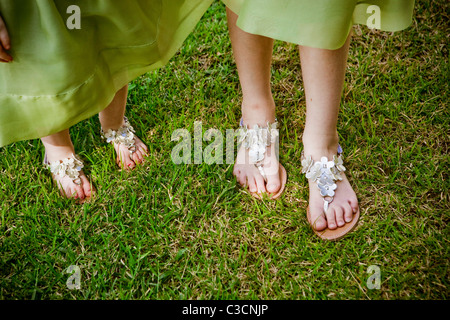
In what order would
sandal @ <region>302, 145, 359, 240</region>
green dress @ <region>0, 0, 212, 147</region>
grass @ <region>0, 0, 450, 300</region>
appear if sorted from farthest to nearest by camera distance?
sandal @ <region>302, 145, 359, 240</region>
grass @ <region>0, 0, 450, 300</region>
green dress @ <region>0, 0, 212, 147</region>

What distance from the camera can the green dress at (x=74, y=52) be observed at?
1.06 meters

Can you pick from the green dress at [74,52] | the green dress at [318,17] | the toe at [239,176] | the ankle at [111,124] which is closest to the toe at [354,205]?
the toe at [239,176]

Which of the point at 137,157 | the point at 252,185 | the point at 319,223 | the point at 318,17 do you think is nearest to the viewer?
the point at 318,17

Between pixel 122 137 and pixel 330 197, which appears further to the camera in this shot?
pixel 122 137

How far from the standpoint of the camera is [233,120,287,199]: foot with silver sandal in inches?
61.6

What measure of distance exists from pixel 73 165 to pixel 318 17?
1056 millimetres

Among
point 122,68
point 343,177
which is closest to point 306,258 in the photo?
point 343,177

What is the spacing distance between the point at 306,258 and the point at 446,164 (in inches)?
27.3

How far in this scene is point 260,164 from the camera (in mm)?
1586

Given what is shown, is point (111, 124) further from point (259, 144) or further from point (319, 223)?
point (319, 223)

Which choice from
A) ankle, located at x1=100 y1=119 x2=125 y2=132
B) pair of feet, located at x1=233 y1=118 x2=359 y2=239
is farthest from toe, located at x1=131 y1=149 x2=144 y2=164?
pair of feet, located at x1=233 y1=118 x2=359 y2=239

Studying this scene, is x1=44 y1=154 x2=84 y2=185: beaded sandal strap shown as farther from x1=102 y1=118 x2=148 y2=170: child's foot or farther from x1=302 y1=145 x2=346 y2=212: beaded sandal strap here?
x1=302 y1=145 x2=346 y2=212: beaded sandal strap

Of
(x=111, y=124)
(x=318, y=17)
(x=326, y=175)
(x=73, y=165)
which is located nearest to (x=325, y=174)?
(x=326, y=175)

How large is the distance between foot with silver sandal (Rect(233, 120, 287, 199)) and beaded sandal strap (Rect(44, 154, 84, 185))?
61 cm
